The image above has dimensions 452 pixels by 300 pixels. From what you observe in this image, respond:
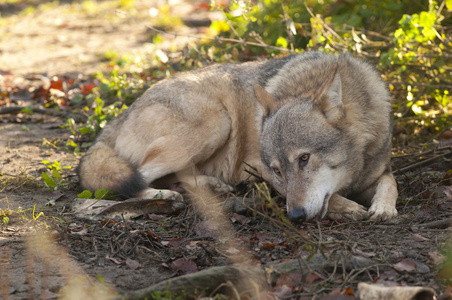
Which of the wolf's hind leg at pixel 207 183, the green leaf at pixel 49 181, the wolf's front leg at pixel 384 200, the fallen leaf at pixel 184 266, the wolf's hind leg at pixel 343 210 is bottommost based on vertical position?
the wolf's hind leg at pixel 207 183

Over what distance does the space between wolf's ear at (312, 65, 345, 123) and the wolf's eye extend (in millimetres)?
372

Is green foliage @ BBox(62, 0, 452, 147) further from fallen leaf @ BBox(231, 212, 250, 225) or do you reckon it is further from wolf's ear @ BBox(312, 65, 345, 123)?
fallen leaf @ BBox(231, 212, 250, 225)

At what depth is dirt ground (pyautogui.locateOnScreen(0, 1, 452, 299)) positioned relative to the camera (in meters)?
2.74

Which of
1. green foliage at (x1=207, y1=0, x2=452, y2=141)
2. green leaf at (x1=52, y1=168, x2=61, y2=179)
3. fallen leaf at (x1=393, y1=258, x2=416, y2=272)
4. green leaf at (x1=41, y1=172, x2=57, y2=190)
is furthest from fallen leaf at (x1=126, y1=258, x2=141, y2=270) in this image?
green foliage at (x1=207, y1=0, x2=452, y2=141)

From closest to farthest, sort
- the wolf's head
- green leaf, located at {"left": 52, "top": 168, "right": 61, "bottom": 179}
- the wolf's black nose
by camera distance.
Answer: the wolf's black nose
the wolf's head
green leaf, located at {"left": 52, "top": 168, "right": 61, "bottom": 179}

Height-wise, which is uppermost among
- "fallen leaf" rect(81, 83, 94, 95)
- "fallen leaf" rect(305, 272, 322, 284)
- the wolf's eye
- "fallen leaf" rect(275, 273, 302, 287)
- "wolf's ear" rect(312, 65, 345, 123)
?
"wolf's ear" rect(312, 65, 345, 123)

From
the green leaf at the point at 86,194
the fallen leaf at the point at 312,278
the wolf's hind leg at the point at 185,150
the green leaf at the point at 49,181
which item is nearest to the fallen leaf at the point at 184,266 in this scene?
the fallen leaf at the point at 312,278

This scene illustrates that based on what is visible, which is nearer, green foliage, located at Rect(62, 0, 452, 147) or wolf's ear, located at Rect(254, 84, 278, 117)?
wolf's ear, located at Rect(254, 84, 278, 117)

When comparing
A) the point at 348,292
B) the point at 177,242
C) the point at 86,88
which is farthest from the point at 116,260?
the point at 86,88

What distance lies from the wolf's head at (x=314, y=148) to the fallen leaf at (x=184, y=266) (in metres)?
0.96

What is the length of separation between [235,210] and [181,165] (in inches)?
36.1

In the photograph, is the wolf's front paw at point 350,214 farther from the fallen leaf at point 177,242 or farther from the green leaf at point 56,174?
the green leaf at point 56,174

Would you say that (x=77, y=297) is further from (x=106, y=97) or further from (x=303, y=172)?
(x=106, y=97)

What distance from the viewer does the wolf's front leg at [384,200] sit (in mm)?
3793
